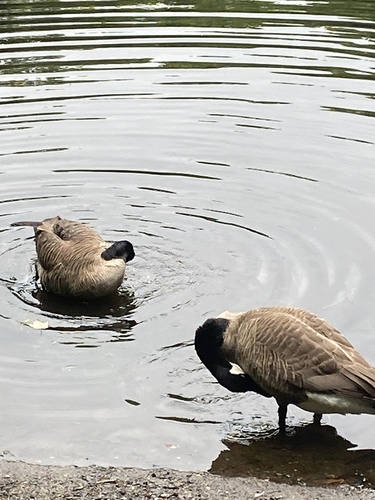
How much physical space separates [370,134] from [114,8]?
11.1m

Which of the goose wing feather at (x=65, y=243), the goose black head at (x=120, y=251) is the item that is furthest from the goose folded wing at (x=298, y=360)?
the goose wing feather at (x=65, y=243)

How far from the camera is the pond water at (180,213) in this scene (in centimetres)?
798

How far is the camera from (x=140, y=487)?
6941mm

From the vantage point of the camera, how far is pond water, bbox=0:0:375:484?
798 centimetres

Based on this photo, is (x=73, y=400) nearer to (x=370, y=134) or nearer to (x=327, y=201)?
(x=327, y=201)

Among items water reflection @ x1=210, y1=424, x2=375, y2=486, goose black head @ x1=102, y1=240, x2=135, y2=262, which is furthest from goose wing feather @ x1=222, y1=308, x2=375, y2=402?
goose black head @ x1=102, y1=240, x2=135, y2=262

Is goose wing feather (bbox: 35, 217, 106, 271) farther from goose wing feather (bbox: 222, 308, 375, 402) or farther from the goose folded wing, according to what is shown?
the goose folded wing

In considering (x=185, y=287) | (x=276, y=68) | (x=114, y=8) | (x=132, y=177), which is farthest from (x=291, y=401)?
(x=114, y=8)

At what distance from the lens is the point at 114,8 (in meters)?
23.9

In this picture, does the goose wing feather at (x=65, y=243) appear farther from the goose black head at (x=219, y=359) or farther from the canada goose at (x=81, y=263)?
the goose black head at (x=219, y=359)

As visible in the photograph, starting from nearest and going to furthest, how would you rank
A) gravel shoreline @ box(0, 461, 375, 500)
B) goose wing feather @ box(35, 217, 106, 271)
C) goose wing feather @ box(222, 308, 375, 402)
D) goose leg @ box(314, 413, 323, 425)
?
gravel shoreline @ box(0, 461, 375, 500), goose wing feather @ box(222, 308, 375, 402), goose leg @ box(314, 413, 323, 425), goose wing feather @ box(35, 217, 106, 271)

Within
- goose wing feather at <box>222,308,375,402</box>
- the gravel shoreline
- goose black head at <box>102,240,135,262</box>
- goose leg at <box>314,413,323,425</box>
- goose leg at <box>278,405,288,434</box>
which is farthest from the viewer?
goose black head at <box>102,240,135,262</box>

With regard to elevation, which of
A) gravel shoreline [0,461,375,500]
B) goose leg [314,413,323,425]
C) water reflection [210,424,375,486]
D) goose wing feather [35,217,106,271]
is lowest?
water reflection [210,424,375,486]

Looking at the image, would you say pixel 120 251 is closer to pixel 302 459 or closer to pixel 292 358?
pixel 292 358
